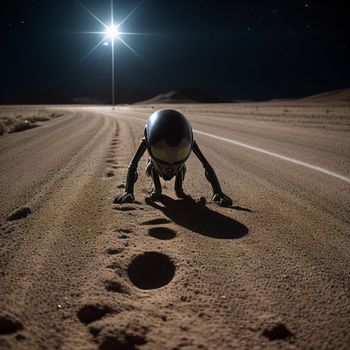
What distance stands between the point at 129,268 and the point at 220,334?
101 centimetres

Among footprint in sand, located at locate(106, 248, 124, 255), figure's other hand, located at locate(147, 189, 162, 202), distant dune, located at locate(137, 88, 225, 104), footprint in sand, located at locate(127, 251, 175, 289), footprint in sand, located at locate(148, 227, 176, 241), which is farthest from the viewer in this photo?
distant dune, located at locate(137, 88, 225, 104)

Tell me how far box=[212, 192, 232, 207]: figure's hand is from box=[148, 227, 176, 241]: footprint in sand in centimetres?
116

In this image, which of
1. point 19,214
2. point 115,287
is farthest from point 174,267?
point 19,214

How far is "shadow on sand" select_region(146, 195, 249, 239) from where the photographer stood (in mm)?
3648

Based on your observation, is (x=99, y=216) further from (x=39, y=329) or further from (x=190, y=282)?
(x=39, y=329)

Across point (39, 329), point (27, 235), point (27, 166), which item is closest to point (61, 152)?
point (27, 166)

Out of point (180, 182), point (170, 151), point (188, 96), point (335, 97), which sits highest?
point (188, 96)

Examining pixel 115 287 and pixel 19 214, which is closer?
pixel 115 287

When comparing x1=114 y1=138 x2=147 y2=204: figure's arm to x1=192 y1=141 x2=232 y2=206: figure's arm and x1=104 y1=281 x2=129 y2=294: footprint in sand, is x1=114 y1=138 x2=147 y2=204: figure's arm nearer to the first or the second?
x1=192 y1=141 x2=232 y2=206: figure's arm

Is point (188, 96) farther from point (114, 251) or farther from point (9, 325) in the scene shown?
point (9, 325)

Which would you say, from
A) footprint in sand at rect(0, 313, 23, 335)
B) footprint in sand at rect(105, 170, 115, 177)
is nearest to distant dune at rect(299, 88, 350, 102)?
footprint in sand at rect(105, 170, 115, 177)

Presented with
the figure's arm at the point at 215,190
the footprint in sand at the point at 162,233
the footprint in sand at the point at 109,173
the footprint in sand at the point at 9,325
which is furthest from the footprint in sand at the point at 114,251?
the footprint in sand at the point at 109,173

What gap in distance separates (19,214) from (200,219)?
2066 mm

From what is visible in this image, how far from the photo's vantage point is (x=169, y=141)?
158 inches
